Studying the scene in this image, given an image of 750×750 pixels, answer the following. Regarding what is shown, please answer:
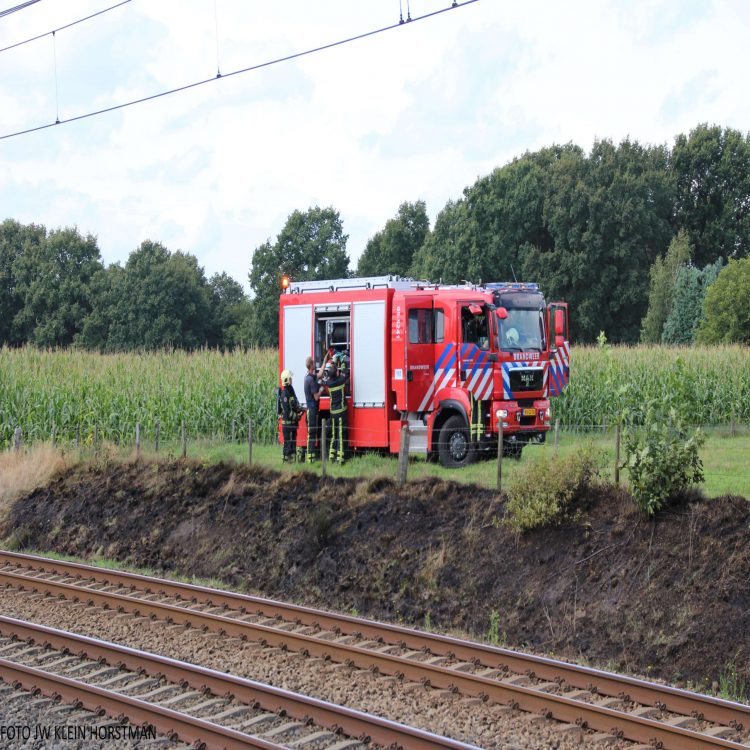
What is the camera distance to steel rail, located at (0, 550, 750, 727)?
30.1ft

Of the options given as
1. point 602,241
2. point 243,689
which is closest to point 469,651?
point 243,689

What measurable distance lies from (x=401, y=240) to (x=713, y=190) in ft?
73.0

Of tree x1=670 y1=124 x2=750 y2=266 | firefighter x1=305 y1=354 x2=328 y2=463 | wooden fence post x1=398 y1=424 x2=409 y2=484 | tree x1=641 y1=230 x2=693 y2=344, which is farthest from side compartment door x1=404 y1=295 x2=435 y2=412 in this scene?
tree x1=670 y1=124 x2=750 y2=266

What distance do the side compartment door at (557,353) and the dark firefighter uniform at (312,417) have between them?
462 centimetres

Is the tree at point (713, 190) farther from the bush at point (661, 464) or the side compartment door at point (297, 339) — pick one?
the bush at point (661, 464)

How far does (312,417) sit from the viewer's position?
20500 millimetres

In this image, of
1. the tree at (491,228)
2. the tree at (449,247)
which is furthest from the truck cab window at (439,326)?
the tree at (491,228)

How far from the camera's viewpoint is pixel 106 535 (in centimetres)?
1831

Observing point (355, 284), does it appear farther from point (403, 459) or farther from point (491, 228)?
point (491, 228)

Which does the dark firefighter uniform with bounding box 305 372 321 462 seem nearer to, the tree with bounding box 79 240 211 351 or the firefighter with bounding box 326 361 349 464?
the firefighter with bounding box 326 361 349 464

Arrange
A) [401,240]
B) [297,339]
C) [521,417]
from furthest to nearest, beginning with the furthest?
[401,240]
[297,339]
[521,417]

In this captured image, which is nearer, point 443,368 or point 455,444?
point 455,444

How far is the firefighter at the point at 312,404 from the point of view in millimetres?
20078

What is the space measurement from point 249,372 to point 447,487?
13.6 metres
